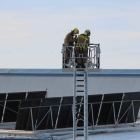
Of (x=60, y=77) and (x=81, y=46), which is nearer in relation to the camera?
(x=81, y=46)

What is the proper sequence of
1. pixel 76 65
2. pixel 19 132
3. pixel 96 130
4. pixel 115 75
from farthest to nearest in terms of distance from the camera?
pixel 115 75 → pixel 96 130 → pixel 19 132 → pixel 76 65

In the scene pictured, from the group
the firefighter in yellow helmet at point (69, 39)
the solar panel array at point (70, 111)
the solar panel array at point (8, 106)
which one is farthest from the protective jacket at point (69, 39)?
the solar panel array at point (8, 106)

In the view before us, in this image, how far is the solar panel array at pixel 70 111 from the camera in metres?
33.5

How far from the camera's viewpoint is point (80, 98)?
3475cm

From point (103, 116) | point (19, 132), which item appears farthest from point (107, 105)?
point (19, 132)

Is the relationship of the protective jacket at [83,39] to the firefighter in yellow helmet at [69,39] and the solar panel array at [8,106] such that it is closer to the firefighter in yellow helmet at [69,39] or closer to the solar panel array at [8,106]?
the firefighter in yellow helmet at [69,39]

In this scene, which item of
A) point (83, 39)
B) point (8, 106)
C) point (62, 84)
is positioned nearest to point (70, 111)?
point (8, 106)

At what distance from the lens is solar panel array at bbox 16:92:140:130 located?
110ft

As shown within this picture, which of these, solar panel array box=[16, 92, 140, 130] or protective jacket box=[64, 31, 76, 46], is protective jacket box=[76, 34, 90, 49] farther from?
solar panel array box=[16, 92, 140, 130]

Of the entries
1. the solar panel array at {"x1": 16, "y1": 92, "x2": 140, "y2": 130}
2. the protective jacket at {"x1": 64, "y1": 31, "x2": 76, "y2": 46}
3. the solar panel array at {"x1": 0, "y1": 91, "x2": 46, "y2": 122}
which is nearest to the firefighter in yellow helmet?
the protective jacket at {"x1": 64, "y1": 31, "x2": 76, "y2": 46}

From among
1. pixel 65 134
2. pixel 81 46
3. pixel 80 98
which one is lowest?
pixel 65 134

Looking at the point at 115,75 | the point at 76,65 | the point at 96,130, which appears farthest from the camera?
the point at 115,75

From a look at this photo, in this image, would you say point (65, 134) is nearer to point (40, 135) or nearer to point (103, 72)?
point (40, 135)

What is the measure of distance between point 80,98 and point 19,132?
478 cm
